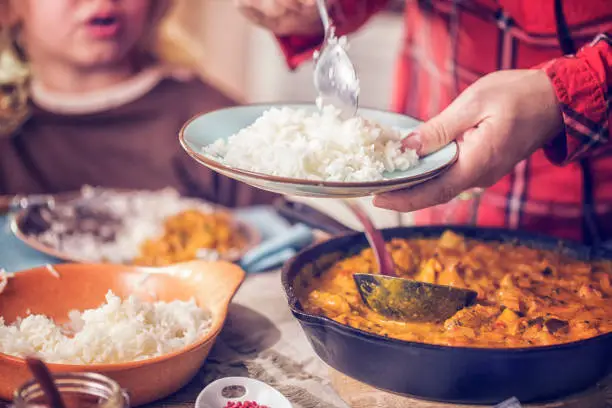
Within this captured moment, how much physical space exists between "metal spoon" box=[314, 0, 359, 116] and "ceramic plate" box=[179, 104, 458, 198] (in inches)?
2.5

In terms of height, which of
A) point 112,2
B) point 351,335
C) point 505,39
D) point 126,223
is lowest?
point 126,223

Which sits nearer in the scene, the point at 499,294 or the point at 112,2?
the point at 499,294

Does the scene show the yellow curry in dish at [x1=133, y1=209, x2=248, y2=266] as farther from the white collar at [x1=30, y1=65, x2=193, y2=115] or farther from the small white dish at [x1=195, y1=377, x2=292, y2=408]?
the white collar at [x1=30, y1=65, x2=193, y2=115]

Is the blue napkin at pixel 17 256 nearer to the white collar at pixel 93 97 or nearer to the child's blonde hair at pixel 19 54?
the child's blonde hair at pixel 19 54

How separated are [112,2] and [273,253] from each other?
5.08 ft

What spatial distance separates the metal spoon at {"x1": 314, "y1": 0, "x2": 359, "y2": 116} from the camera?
153 centimetres

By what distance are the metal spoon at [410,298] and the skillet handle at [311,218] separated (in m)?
0.41

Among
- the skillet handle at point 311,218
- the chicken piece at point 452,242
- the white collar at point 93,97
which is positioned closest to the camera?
the chicken piece at point 452,242

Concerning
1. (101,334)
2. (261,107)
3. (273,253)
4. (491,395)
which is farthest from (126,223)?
(491,395)

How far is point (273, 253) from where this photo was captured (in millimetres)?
1970

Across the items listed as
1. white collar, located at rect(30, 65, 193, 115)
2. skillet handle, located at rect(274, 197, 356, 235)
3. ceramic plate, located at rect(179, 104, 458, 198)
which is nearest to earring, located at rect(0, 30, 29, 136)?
white collar, located at rect(30, 65, 193, 115)

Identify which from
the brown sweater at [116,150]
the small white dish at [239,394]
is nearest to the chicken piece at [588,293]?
the small white dish at [239,394]

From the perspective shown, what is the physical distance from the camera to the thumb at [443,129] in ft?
4.54

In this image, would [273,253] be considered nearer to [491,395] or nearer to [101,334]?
[101,334]
